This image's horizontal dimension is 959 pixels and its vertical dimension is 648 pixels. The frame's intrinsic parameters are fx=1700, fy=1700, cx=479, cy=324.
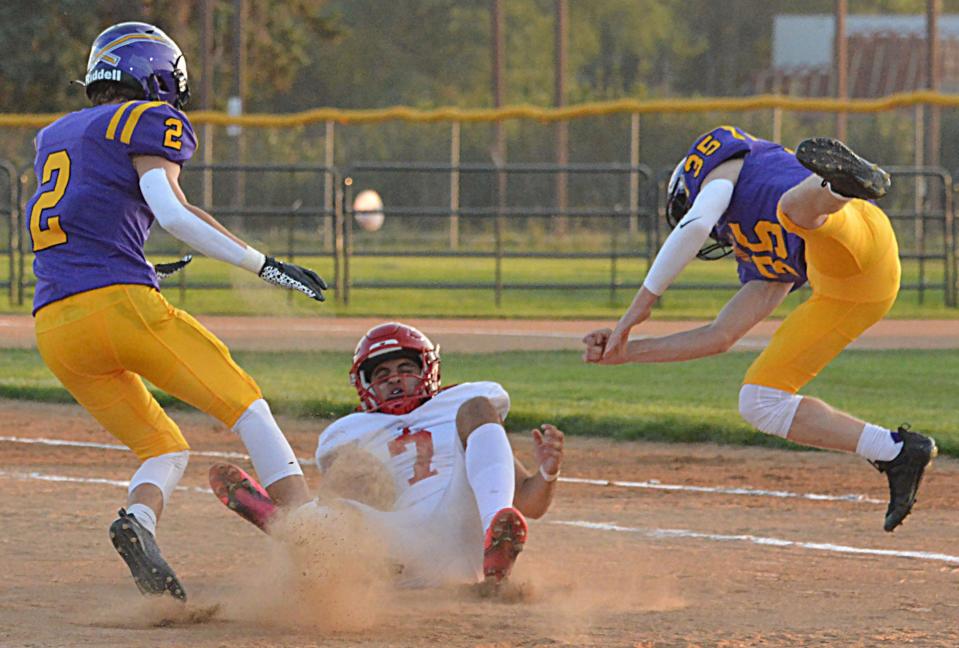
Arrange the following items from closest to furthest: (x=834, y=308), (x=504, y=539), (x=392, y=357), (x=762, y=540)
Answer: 1. (x=504, y=539)
2. (x=392, y=357)
3. (x=834, y=308)
4. (x=762, y=540)

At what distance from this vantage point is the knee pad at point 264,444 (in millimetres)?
5941

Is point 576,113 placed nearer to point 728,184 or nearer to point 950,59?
point 728,184

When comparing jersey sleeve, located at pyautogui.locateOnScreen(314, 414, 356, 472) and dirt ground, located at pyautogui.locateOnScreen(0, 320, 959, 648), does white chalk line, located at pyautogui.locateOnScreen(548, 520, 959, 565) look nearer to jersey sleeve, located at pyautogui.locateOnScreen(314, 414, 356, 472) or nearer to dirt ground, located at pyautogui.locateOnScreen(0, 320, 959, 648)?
dirt ground, located at pyautogui.locateOnScreen(0, 320, 959, 648)

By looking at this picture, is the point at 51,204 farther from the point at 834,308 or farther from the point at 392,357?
the point at 834,308

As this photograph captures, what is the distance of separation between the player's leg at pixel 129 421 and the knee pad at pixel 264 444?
0.34 m

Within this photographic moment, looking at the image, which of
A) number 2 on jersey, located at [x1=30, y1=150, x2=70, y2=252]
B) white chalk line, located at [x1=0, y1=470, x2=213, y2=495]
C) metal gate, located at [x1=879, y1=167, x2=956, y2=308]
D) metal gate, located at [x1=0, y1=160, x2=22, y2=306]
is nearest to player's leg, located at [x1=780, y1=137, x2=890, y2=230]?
number 2 on jersey, located at [x1=30, y1=150, x2=70, y2=252]

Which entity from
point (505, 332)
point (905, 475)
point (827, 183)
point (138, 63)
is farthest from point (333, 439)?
point (505, 332)

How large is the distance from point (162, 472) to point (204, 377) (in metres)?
0.46

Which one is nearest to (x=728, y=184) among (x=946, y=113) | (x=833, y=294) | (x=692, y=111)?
(x=833, y=294)

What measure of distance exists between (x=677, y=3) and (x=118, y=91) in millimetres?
76557

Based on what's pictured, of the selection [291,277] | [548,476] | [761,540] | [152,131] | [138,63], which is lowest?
[761,540]

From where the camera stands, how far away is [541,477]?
623cm

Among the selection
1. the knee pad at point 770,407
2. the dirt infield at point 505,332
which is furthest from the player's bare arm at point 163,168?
the dirt infield at point 505,332

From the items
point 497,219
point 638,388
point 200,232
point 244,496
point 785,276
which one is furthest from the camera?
point 497,219
